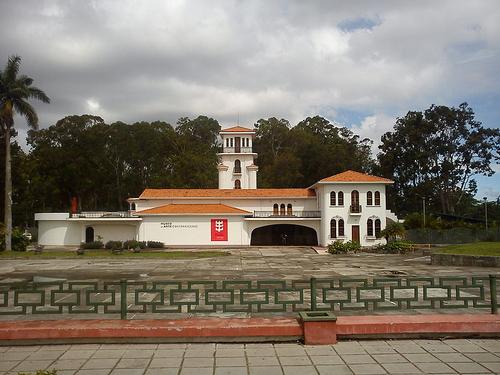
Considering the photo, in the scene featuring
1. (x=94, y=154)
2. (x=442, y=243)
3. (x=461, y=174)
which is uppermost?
(x=94, y=154)

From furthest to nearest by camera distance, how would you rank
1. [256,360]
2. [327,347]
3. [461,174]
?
[461,174], [327,347], [256,360]

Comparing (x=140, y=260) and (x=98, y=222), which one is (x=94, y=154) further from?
(x=140, y=260)

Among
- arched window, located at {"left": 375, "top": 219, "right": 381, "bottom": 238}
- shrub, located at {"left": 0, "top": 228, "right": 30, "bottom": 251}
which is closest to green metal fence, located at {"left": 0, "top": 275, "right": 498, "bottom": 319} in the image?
shrub, located at {"left": 0, "top": 228, "right": 30, "bottom": 251}

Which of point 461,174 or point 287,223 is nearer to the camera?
point 287,223

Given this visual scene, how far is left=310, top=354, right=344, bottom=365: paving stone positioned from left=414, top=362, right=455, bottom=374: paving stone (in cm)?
102

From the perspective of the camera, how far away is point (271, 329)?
6750mm

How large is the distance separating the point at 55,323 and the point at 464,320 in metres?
6.51

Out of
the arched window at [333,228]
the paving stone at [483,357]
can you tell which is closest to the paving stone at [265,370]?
the paving stone at [483,357]

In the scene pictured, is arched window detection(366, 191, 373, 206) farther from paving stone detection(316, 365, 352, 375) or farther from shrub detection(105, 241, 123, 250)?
paving stone detection(316, 365, 352, 375)

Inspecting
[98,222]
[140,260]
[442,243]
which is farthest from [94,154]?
[442,243]

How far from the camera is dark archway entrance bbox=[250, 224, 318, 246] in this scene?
43.3 m

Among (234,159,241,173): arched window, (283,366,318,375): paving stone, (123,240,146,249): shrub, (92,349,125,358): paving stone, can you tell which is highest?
(234,159,241,173): arched window

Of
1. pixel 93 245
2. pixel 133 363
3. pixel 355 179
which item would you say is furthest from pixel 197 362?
pixel 355 179

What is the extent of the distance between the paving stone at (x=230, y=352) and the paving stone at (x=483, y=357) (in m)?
3.20
